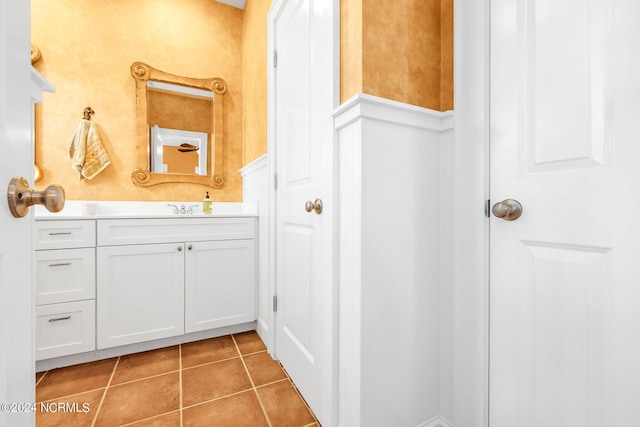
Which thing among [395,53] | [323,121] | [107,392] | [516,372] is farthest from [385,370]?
[107,392]

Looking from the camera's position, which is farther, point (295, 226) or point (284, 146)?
point (284, 146)

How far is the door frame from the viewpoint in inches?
36.6

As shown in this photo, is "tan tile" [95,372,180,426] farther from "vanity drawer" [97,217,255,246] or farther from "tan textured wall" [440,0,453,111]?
"tan textured wall" [440,0,453,111]

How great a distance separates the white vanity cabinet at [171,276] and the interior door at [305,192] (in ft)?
1.69

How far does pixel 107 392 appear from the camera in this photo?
143cm

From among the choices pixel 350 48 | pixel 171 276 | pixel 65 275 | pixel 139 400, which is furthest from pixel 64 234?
pixel 350 48

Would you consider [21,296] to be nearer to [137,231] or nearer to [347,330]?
[347,330]

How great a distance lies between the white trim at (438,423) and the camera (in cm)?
105

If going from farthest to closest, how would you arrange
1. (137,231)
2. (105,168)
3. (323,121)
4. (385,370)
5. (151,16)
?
(151,16) → (105,168) → (137,231) → (323,121) → (385,370)

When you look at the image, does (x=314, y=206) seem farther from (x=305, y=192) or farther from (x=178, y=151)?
(x=178, y=151)

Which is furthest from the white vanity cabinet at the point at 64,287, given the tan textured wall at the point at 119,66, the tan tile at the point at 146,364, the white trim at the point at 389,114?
the white trim at the point at 389,114

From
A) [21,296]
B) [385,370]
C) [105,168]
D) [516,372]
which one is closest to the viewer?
[21,296]

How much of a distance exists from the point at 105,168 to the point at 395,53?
2.26 m

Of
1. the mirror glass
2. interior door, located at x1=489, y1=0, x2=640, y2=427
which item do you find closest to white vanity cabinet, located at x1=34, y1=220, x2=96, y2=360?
the mirror glass
